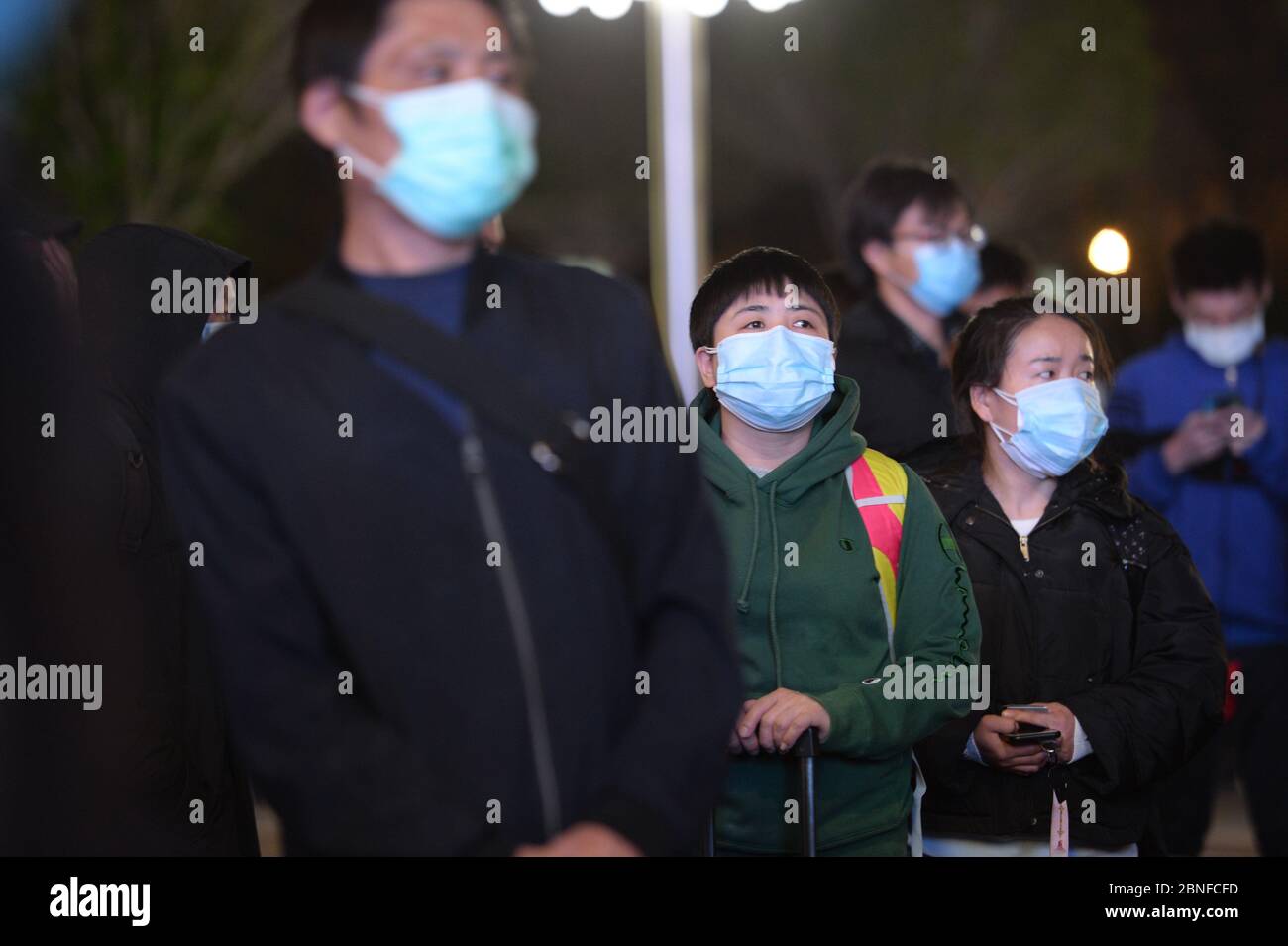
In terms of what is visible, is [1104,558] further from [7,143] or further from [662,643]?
[7,143]

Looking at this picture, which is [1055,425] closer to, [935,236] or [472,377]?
[935,236]

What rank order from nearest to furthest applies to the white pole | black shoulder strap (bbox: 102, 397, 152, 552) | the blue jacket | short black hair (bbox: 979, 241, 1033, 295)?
black shoulder strap (bbox: 102, 397, 152, 552) < the blue jacket < short black hair (bbox: 979, 241, 1033, 295) < the white pole

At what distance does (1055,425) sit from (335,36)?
1.95 metres

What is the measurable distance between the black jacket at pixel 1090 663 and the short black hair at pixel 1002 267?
4.73 feet

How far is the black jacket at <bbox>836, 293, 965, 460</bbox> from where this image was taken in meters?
4.17

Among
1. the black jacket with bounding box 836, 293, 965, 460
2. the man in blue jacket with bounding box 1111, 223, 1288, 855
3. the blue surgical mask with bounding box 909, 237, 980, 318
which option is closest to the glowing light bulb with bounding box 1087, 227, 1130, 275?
the man in blue jacket with bounding box 1111, 223, 1288, 855

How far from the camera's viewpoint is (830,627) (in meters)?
3.23

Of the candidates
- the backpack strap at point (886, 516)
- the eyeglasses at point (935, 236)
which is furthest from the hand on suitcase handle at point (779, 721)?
the eyeglasses at point (935, 236)

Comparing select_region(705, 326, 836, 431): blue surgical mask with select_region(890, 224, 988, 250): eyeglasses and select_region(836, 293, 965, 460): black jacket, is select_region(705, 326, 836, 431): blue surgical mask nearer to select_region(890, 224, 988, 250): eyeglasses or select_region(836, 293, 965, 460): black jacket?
select_region(836, 293, 965, 460): black jacket

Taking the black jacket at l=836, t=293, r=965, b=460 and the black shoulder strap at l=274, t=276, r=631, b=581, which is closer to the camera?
the black shoulder strap at l=274, t=276, r=631, b=581

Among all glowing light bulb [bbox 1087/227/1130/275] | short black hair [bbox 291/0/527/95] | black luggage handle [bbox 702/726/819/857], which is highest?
glowing light bulb [bbox 1087/227/1130/275]

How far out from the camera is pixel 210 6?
399 inches

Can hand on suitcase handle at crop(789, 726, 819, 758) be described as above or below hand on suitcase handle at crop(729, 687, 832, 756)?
below
